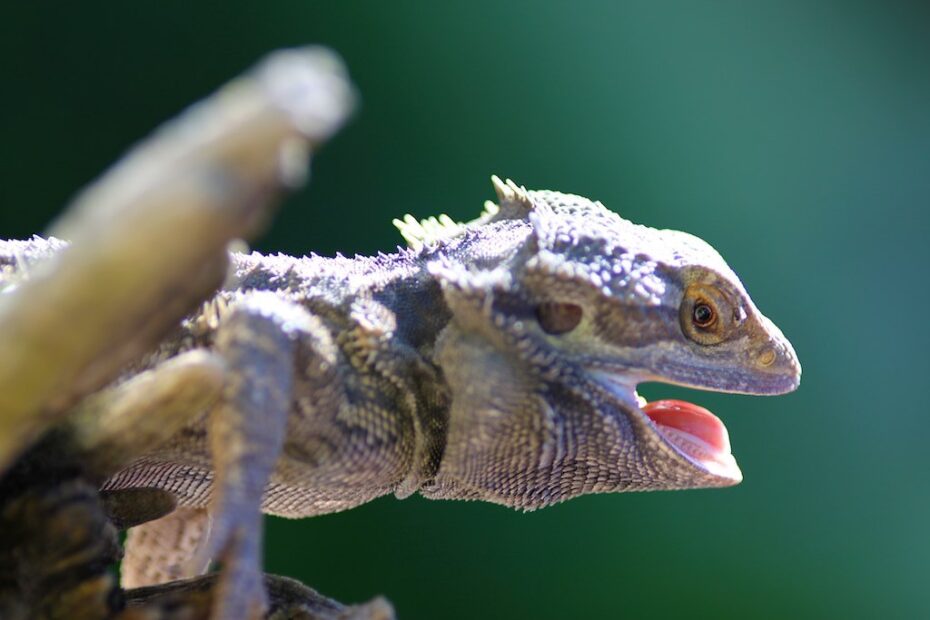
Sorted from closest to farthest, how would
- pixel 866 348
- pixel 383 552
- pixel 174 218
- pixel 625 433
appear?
pixel 174 218
pixel 625 433
pixel 383 552
pixel 866 348

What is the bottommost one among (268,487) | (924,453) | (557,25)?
(924,453)

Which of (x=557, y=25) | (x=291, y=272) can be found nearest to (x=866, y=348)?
→ (x=557, y=25)

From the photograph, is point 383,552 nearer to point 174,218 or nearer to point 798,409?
point 798,409

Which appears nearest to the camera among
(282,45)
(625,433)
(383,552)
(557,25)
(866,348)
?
(625,433)

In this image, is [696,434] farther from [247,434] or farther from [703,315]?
[247,434]

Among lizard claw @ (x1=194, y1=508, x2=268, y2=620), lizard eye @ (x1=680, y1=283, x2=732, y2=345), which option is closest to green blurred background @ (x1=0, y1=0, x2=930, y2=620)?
lizard eye @ (x1=680, y1=283, x2=732, y2=345)

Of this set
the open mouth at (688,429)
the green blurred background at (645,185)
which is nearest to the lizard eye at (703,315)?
the open mouth at (688,429)

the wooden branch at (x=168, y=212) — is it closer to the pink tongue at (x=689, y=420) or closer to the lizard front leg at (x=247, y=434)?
the lizard front leg at (x=247, y=434)
